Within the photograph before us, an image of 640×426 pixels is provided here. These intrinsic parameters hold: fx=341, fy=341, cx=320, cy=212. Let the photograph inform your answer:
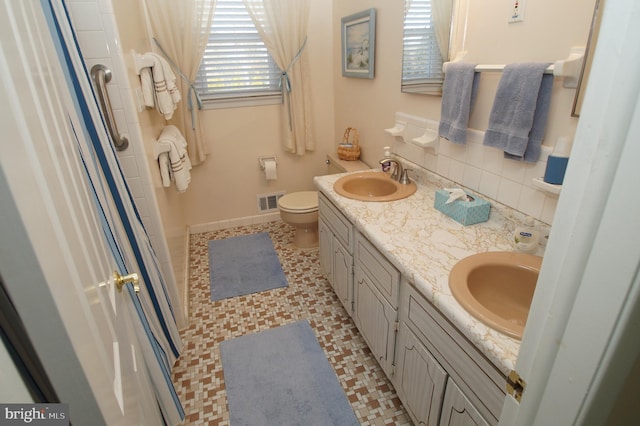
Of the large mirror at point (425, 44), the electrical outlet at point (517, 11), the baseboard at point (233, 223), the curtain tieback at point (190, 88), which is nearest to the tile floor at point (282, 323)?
the baseboard at point (233, 223)

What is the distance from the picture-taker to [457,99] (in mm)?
1547

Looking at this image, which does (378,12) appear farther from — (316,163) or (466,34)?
(316,163)

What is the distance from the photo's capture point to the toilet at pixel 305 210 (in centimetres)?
275

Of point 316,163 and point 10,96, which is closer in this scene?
point 10,96

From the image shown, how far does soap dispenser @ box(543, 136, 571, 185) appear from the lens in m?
1.14

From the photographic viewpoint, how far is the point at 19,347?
1.28ft

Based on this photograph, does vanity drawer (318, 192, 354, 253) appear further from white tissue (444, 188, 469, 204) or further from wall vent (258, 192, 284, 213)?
wall vent (258, 192, 284, 213)

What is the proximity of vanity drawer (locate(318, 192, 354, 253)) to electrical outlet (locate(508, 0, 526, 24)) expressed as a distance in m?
1.08

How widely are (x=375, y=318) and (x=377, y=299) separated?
0.12 m

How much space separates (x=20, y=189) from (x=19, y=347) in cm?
18

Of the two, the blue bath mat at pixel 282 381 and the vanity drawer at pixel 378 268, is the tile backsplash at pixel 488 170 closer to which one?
the vanity drawer at pixel 378 268

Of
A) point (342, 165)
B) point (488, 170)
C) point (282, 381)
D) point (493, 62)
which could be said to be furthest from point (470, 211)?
point (342, 165)

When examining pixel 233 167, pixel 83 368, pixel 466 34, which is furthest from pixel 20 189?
pixel 233 167

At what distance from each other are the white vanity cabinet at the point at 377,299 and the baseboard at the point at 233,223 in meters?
1.80
